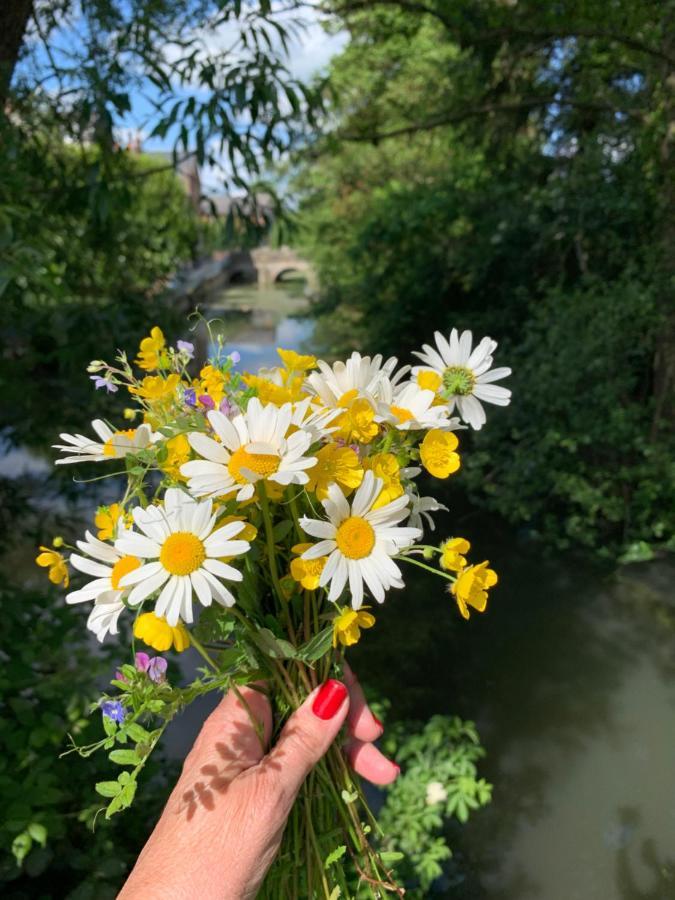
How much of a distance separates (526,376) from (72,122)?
3.71 meters

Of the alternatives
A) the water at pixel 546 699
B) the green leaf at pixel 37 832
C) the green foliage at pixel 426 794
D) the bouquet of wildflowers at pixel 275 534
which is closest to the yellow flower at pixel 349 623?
the bouquet of wildflowers at pixel 275 534

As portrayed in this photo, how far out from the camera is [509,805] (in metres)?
3.08

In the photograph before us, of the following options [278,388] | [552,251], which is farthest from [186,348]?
[552,251]

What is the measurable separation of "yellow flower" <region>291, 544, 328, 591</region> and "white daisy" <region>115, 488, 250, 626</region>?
112 millimetres

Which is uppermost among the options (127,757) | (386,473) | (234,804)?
(386,473)

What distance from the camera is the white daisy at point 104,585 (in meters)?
0.88

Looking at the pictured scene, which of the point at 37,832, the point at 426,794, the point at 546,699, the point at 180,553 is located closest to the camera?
the point at 180,553

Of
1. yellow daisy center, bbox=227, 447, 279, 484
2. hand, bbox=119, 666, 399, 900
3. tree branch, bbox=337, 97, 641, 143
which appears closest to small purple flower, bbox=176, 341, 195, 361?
yellow daisy center, bbox=227, 447, 279, 484

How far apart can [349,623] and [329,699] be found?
0.22 metres

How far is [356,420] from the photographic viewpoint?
94 centimetres

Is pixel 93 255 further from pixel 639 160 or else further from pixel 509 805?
pixel 639 160

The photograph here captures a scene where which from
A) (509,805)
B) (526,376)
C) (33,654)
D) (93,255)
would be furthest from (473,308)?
(33,654)

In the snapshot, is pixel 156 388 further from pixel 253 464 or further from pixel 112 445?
pixel 253 464

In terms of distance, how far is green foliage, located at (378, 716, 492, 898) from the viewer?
7.94 ft
